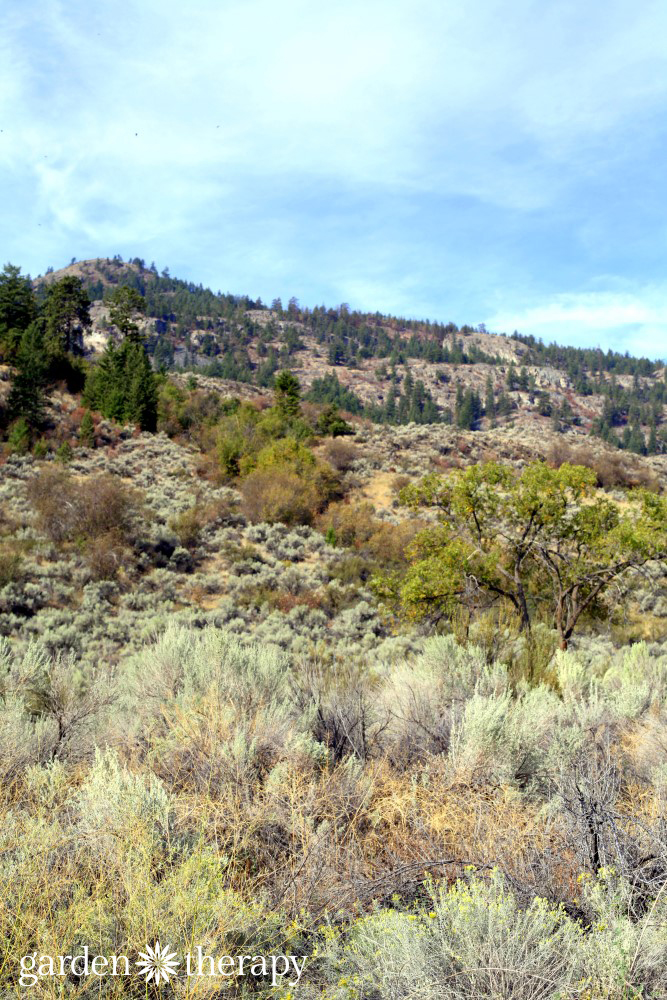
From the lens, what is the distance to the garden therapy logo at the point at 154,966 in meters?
1.92

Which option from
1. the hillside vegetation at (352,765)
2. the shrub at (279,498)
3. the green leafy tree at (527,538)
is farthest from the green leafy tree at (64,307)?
the green leafy tree at (527,538)

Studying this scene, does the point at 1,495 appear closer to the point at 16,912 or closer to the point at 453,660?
the point at 453,660

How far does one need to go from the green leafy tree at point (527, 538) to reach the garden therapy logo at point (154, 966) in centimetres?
805

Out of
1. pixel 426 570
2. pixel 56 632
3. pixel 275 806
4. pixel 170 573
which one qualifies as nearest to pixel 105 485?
pixel 170 573

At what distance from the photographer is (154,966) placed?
2.02m

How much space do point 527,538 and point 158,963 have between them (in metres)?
10.1

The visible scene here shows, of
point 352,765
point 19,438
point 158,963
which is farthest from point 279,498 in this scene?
point 158,963

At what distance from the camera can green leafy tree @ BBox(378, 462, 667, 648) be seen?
32.0 ft

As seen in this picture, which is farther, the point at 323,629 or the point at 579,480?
the point at 323,629

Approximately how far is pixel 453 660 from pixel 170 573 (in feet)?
41.7

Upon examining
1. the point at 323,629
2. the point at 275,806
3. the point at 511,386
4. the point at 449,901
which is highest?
the point at 511,386

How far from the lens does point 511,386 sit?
139 meters

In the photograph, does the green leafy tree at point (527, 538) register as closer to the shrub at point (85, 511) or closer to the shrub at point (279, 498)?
the shrub at point (85, 511)

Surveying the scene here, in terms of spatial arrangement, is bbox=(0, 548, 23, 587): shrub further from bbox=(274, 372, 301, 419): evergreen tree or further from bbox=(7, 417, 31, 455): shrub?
bbox=(274, 372, 301, 419): evergreen tree
